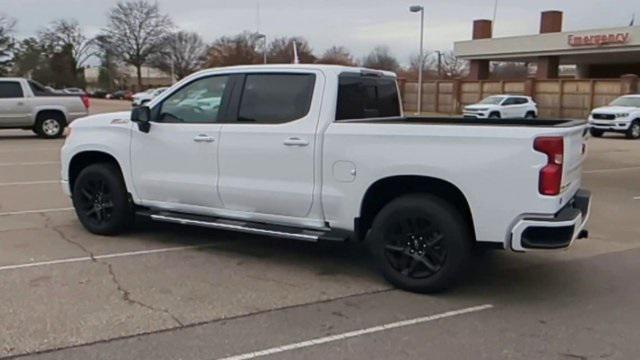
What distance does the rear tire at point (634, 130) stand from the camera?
81.2ft

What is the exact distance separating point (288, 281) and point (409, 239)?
3.75ft

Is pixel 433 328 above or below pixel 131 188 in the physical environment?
below

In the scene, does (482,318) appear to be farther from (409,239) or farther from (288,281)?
(288,281)

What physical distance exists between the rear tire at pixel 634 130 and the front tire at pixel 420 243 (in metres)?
22.6

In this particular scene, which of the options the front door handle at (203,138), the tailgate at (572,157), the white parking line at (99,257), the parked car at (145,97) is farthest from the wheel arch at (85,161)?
the tailgate at (572,157)

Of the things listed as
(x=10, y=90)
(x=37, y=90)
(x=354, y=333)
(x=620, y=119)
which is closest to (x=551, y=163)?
(x=354, y=333)

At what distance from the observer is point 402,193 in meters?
5.48

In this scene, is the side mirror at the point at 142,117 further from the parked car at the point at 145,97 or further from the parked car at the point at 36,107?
the parked car at the point at 36,107

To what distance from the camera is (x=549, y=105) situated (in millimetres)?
37219

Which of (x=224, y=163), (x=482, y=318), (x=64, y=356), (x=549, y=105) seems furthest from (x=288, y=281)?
(x=549, y=105)

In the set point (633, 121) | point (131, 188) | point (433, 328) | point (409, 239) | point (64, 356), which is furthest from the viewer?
point (633, 121)

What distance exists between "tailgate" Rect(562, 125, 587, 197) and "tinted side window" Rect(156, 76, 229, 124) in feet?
10.7

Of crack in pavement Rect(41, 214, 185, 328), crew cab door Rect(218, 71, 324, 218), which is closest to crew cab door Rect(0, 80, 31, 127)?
crack in pavement Rect(41, 214, 185, 328)

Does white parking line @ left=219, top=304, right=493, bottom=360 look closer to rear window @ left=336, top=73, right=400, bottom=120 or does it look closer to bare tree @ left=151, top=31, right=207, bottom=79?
rear window @ left=336, top=73, right=400, bottom=120
